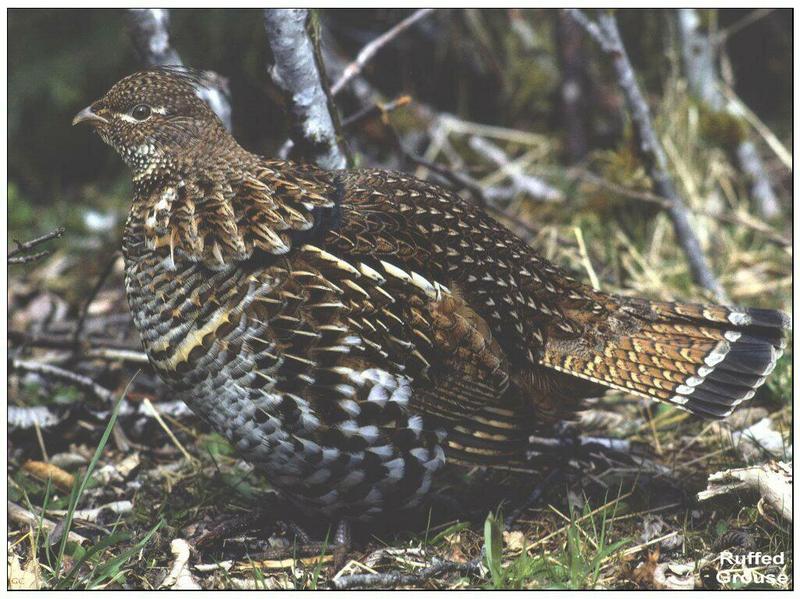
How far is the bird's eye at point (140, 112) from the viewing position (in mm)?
3270

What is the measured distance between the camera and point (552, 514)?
3.44 meters

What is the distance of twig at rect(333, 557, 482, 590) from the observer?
10.00 ft

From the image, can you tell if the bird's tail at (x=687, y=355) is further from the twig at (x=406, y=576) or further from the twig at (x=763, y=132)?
the twig at (x=763, y=132)

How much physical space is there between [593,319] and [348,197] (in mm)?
991

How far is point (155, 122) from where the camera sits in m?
3.26

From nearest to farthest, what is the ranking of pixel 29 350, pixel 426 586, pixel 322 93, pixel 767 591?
pixel 767 591 → pixel 426 586 → pixel 322 93 → pixel 29 350

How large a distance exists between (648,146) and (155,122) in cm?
261

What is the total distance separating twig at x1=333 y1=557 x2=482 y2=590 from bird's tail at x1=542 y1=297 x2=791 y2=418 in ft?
2.50

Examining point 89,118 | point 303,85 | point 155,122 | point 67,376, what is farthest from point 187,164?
point 67,376

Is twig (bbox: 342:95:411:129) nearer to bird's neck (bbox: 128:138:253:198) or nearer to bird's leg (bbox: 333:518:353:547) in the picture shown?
bird's neck (bbox: 128:138:253:198)

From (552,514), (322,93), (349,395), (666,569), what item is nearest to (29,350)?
(322,93)

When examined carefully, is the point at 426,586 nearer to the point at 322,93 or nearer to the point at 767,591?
the point at 767,591

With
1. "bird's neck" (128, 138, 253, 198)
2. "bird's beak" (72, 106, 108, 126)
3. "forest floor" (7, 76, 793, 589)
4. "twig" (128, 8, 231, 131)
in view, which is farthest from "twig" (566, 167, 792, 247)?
"bird's beak" (72, 106, 108, 126)

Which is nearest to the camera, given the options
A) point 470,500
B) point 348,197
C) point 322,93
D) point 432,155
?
point 348,197
